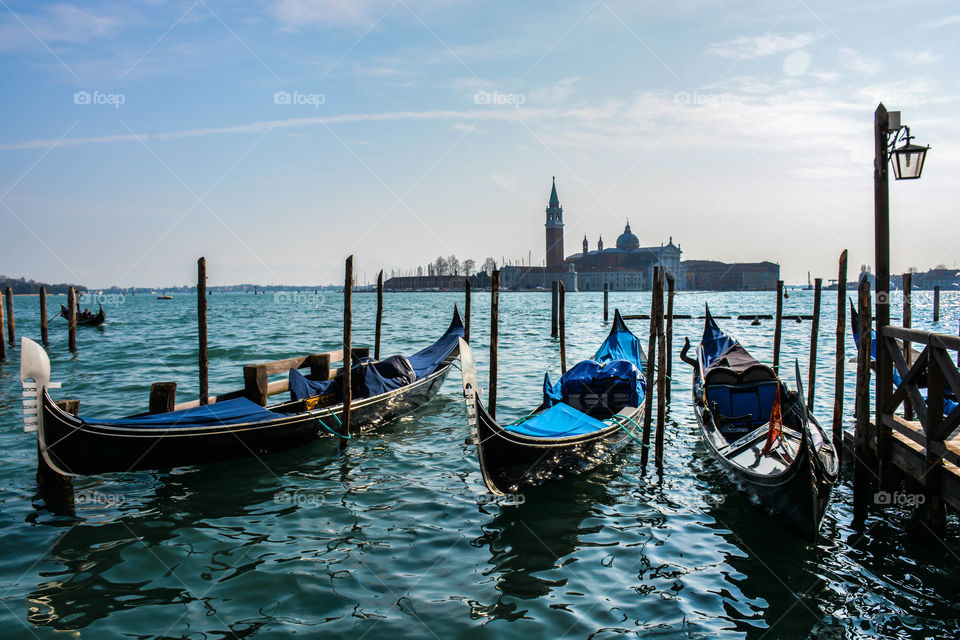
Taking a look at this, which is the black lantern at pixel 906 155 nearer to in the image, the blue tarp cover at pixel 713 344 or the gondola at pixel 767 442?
the gondola at pixel 767 442

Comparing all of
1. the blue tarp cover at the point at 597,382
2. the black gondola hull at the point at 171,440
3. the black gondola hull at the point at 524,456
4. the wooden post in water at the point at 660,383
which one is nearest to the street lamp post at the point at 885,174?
the wooden post in water at the point at 660,383

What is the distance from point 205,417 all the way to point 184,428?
0.71ft

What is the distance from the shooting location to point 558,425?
5.06 m

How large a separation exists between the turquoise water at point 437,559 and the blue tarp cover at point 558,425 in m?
0.41

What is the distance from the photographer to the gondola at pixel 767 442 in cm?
367

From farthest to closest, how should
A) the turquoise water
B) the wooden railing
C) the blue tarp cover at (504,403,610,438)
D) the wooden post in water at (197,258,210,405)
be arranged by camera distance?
the wooden post in water at (197,258,210,405), the blue tarp cover at (504,403,610,438), the wooden railing, the turquoise water

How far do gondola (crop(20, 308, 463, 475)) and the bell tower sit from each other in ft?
282

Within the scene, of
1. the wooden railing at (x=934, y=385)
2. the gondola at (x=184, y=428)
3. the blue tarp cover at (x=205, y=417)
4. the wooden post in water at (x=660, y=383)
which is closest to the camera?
the wooden railing at (x=934, y=385)

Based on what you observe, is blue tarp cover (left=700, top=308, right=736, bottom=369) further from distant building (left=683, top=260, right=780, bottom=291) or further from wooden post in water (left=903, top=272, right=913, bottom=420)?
distant building (left=683, top=260, right=780, bottom=291)

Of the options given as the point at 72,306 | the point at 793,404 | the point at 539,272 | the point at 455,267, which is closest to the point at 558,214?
the point at 539,272

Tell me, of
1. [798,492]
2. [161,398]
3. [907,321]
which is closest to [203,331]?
[161,398]

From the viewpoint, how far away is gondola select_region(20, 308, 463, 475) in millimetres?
4078

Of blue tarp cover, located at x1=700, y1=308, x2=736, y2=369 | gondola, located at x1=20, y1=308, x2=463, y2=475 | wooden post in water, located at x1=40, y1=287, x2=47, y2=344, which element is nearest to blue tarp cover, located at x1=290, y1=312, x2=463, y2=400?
gondola, located at x1=20, y1=308, x2=463, y2=475

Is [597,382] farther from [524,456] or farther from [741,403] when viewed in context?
[524,456]
